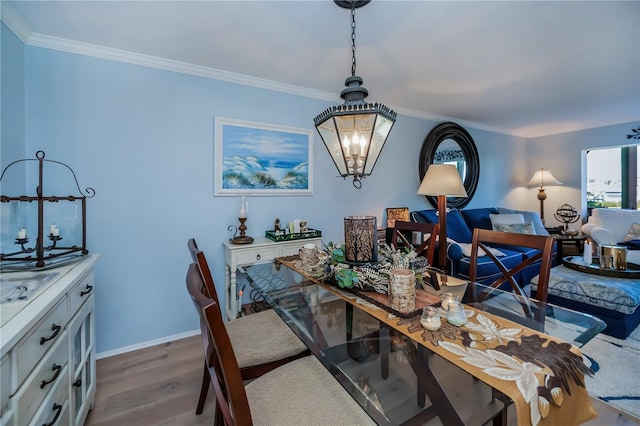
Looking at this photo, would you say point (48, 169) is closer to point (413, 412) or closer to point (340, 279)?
point (340, 279)

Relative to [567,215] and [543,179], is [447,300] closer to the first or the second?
[543,179]

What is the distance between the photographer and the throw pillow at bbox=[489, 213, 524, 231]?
3.80 meters

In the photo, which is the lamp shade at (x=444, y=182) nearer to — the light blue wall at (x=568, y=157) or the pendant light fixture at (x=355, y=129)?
the pendant light fixture at (x=355, y=129)

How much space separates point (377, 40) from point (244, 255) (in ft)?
6.47

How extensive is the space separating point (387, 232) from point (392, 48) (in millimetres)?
2040

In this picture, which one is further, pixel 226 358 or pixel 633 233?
pixel 633 233

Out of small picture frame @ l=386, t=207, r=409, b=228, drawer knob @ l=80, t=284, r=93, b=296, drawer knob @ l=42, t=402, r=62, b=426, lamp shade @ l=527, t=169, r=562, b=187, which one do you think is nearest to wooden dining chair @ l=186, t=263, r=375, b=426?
drawer knob @ l=42, t=402, r=62, b=426

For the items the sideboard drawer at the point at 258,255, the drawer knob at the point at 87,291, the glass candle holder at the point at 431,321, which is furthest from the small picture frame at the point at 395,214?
the drawer knob at the point at 87,291

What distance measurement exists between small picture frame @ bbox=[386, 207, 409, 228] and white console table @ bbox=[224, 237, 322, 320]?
1.39 meters

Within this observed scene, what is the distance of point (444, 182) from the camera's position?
228cm

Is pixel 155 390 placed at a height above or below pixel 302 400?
below

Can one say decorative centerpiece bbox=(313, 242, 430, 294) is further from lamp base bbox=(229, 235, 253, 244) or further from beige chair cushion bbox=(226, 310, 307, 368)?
lamp base bbox=(229, 235, 253, 244)

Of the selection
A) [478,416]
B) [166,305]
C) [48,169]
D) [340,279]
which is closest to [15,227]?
[48,169]

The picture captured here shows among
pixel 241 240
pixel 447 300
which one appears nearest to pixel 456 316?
pixel 447 300
